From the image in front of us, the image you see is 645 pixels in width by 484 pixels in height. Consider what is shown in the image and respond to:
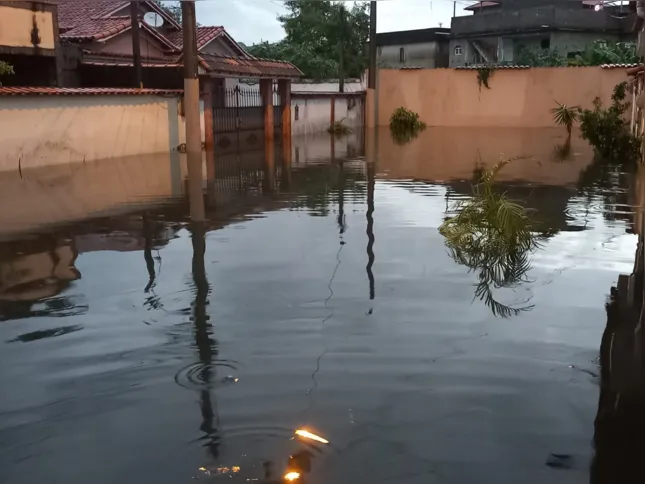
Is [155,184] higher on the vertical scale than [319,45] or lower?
lower

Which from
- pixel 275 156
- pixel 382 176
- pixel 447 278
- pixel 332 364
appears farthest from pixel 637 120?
pixel 332 364

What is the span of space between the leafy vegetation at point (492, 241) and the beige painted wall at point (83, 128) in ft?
31.6

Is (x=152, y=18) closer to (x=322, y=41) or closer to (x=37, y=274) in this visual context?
(x=37, y=274)

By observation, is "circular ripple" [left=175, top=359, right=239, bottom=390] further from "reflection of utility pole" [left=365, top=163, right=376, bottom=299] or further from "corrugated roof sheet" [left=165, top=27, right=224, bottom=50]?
"corrugated roof sheet" [left=165, top=27, right=224, bottom=50]

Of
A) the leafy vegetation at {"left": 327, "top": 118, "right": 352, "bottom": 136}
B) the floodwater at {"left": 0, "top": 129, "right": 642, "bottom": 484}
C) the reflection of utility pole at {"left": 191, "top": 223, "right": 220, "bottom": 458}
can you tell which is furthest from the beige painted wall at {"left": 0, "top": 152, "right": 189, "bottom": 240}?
the leafy vegetation at {"left": 327, "top": 118, "right": 352, "bottom": 136}

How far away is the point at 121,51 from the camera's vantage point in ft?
81.6

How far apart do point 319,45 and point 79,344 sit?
1503 inches

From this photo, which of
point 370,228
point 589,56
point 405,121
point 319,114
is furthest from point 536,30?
point 370,228

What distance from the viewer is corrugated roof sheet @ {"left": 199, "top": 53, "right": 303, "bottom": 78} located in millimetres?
20312

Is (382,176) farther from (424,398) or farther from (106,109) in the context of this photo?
(424,398)

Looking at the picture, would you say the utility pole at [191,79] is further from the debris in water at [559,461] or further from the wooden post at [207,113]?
Result: the debris in water at [559,461]

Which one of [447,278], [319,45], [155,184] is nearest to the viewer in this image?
[447,278]

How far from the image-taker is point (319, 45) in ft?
134

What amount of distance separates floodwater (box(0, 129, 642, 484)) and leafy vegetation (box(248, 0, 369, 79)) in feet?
97.1
